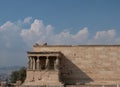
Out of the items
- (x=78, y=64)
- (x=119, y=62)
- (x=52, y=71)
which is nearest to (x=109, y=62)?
(x=119, y=62)

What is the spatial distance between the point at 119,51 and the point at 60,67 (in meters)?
8.62

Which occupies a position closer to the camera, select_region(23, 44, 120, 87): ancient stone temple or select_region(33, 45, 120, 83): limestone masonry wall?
select_region(23, 44, 120, 87): ancient stone temple

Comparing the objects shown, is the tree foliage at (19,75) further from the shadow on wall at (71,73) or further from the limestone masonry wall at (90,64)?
the limestone masonry wall at (90,64)

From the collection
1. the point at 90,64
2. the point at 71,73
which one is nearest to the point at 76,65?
the point at 71,73

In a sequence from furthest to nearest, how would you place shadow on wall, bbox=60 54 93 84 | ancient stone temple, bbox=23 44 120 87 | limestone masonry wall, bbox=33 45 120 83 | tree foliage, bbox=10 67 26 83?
tree foliage, bbox=10 67 26 83 → shadow on wall, bbox=60 54 93 84 → limestone masonry wall, bbox=33 45 120 83 → ancient stone temple, bbox=23 44 120 87

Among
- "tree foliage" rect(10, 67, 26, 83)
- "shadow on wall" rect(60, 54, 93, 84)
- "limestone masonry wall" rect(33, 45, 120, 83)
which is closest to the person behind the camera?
"limestone masonry wall" rect(33, 45, 120, 83)

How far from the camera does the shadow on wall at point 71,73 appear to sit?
47.9 m

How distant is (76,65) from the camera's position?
48.4 m

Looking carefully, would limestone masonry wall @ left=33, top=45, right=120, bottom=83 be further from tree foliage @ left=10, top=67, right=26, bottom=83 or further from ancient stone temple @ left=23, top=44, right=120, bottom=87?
tree foliage @ left=10, top=67, right=26, bottom=83

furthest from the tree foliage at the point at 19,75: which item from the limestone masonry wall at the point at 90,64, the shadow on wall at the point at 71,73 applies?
the limestone masonry wall at the point at 90,64

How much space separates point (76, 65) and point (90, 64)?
201 centimetres

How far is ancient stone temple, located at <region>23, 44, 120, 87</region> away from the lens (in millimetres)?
45781

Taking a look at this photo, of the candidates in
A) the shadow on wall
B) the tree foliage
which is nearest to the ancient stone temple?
the shadow on wall

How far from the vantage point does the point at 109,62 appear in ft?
156
